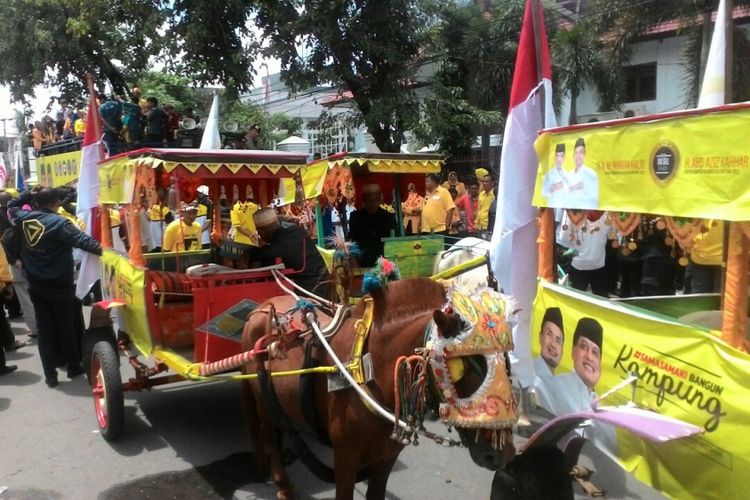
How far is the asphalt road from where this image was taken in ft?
14.1

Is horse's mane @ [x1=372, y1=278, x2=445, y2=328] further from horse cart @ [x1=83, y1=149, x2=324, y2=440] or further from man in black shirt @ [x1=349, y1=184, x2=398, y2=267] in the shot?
man in black shirt @ [x1=349, y1=184, x2=398, y2=267]

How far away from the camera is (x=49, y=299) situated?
259 inches

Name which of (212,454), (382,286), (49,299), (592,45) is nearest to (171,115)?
(49,299)

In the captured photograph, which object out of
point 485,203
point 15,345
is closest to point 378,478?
point 15,345

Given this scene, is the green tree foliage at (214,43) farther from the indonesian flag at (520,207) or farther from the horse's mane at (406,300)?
the horse's mane at (406,300)

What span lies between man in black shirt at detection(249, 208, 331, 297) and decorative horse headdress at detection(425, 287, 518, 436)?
2768mm

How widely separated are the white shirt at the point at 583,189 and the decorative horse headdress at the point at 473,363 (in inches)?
46.3

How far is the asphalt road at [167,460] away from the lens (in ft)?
14.1

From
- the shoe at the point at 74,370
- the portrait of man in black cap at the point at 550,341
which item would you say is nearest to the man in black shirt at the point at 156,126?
the shoe at the point at 74,370

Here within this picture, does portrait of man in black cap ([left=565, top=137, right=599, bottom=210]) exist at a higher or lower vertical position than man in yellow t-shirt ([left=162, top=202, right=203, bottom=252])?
higher

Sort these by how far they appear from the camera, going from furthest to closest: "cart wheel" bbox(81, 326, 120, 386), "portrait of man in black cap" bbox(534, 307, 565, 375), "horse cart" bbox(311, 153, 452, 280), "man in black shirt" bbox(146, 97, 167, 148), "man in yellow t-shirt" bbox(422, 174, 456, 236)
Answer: "man in yellow t-shirt" bbox(422, 174, 456, 236), "man in black shirt" bbox(146, 97, 167, 148), "horse cart" bbox(311, 153, 452, 280), "cart wheel" bbox(81, 326, 120, 386), "portrait of man in black cap" bbox(534, 307, 565, 375)

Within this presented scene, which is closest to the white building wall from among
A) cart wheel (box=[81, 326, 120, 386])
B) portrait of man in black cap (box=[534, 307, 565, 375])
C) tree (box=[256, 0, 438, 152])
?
tree (box=[256, 0, 438, 152])

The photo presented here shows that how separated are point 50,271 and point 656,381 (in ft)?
19.0

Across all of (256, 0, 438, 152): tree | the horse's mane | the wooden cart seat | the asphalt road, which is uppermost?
(256, 0, 438, 152): tree
